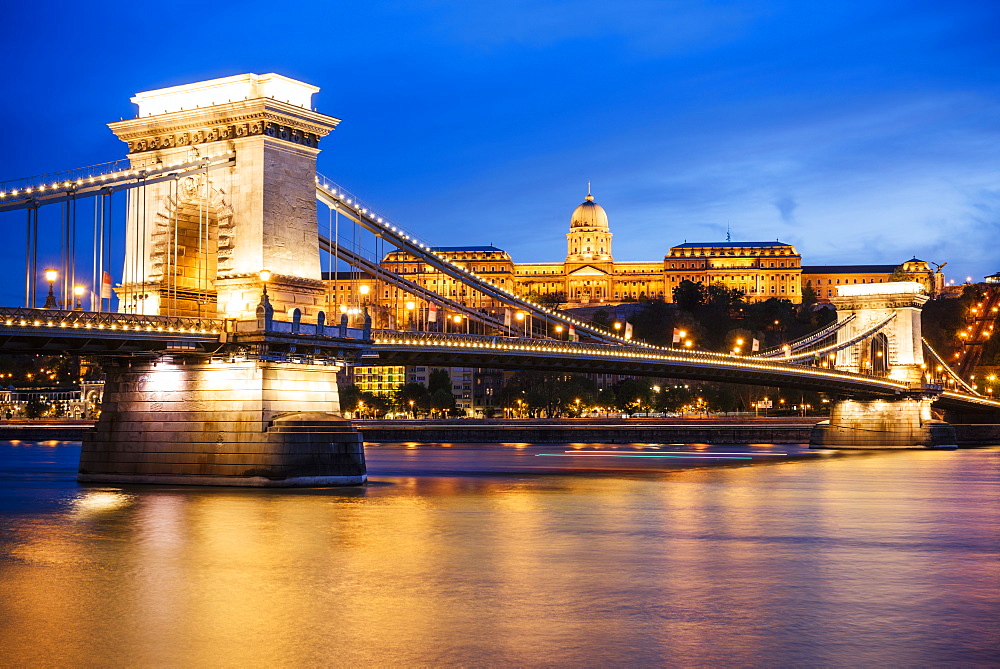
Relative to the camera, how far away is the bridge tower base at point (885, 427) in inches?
3036

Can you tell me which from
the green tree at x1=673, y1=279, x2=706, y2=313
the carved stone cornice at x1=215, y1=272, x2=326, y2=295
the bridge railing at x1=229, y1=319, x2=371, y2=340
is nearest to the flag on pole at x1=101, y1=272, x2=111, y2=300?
the carved stone cornice at x1=215, y1=272, x2=326, y2=295

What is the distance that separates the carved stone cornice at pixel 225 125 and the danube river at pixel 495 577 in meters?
11.3

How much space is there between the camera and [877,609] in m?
18.1

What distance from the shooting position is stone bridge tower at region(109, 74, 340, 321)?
3803cm

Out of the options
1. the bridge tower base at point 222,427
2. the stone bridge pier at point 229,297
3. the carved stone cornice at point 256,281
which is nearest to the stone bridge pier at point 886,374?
the stone bridge pier at point 229,297

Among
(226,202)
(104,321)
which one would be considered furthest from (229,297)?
(104,321)

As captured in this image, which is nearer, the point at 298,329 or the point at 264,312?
the point at 264,312

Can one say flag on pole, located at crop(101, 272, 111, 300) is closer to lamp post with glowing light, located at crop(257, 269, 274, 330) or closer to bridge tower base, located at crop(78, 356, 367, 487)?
bridge tower base, located at crop(78, 356, 367, 487)

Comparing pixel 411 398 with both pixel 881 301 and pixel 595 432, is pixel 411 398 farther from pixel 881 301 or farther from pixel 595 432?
pixel 881 301

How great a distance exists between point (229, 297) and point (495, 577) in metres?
20.0

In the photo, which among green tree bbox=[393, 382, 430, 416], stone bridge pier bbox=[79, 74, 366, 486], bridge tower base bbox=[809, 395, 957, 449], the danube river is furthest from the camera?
green tree bbox=[393, 382, 430, 416]

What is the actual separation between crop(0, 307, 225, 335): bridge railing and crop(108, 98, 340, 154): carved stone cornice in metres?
6.43

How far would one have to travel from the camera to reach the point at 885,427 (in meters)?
77.7

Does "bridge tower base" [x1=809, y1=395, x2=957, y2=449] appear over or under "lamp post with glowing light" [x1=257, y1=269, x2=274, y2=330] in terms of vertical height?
under
